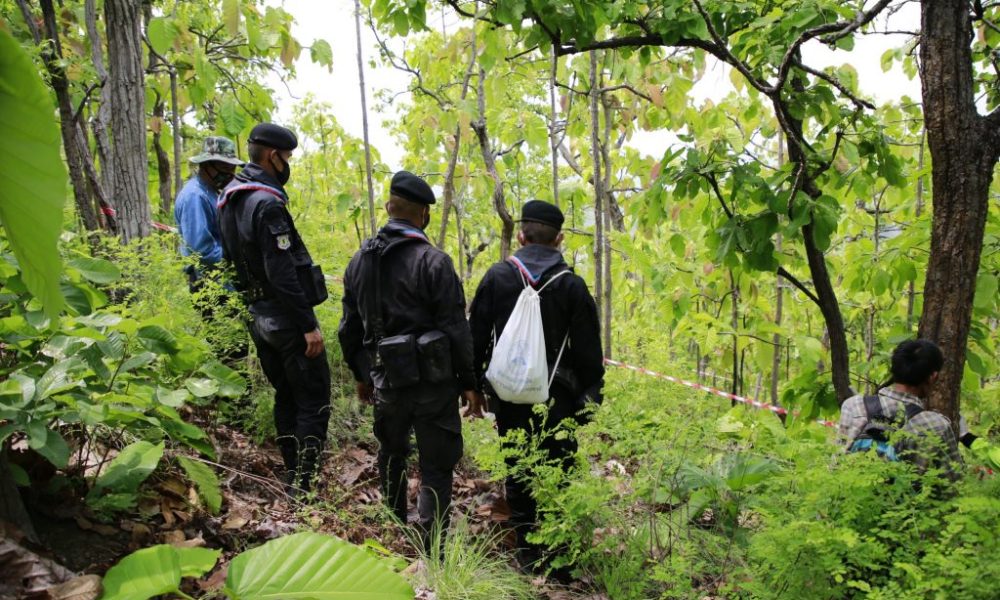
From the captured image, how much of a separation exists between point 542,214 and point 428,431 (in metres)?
1.23

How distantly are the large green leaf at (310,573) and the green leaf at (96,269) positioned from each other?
2.94ft

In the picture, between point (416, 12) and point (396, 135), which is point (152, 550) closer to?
point (416, 12)

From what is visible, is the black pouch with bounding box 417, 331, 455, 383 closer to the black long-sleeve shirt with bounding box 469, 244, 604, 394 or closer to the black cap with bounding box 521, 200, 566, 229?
the black long-sleeve shirt with bounding box 469, 244, 604, 394

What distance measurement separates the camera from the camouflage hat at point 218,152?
165 inches

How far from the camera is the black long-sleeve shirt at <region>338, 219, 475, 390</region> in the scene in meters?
3.12

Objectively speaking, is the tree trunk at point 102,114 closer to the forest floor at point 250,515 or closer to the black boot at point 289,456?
the forest floor at point 250,515

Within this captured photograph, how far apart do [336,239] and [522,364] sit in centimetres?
399

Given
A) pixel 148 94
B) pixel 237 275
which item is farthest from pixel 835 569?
pixel 148 94

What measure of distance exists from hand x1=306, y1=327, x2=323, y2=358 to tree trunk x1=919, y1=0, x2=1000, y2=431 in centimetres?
285

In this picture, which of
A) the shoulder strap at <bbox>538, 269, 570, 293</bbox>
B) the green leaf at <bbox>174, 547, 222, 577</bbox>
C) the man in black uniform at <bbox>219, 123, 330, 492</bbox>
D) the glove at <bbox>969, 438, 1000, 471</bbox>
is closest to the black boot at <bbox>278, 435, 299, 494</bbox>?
the man in black uniform at <bbox>219, 123, 330, 492</bbox>

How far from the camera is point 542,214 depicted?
3439 mm

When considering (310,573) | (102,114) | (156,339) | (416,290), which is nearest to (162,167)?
(102,114)

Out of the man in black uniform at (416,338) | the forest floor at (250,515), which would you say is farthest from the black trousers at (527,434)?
the man in black uniform at (416,338)

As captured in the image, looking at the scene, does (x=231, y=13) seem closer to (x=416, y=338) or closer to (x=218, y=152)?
(x=218, y=152)
